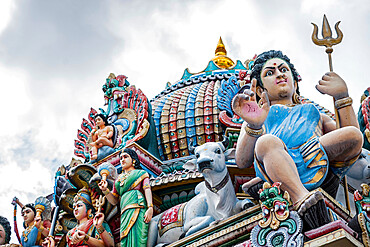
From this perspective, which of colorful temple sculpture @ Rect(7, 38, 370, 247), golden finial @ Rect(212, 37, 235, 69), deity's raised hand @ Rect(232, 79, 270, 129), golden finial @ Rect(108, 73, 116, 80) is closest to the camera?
colorful temple sculpture @ Rect(7, 38, 370, 247)

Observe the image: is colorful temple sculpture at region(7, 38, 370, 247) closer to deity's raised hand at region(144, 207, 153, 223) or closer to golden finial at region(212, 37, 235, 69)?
deity's raised hand at region(144, 207, 153, 223)

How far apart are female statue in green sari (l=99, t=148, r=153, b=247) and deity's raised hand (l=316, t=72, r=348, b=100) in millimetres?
3758

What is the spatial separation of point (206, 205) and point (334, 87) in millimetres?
3003

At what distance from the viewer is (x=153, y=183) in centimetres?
1420

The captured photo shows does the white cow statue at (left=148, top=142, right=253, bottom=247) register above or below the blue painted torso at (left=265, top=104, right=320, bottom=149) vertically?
below

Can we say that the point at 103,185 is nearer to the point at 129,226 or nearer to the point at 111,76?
the point at 129,226

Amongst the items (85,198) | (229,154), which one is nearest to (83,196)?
(85,198)

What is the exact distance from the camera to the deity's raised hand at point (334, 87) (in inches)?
448

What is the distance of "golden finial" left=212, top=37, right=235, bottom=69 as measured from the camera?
21.1 metres

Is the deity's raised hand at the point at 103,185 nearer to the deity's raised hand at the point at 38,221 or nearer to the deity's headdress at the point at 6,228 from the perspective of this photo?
the deity's raised hand at the point at 38,221

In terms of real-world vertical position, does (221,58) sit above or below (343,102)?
above

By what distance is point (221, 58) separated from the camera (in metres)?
21.4

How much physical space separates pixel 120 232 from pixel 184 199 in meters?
1.90

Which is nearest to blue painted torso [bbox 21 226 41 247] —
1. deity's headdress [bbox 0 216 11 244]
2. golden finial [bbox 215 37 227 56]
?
deity's headdress [bbox 0 216 11 244]
